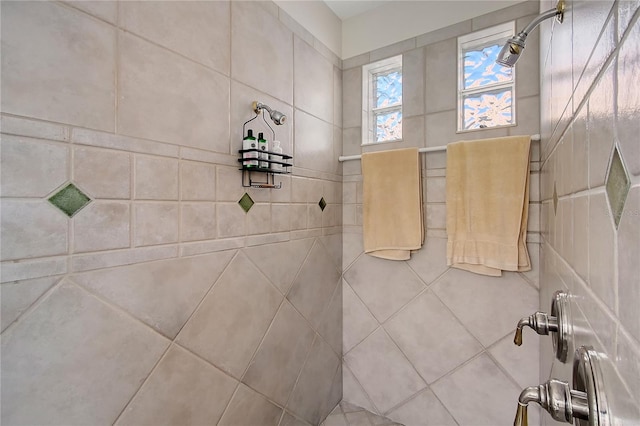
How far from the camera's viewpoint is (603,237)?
13.2 inches

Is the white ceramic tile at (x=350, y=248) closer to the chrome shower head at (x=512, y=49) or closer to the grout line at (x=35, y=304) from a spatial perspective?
the chrome shower head at (x=512, y=49)

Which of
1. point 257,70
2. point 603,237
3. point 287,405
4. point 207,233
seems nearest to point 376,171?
point 257,70

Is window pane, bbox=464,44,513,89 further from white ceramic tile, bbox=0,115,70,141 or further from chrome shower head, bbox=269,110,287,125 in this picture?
white ceramic tile, bbox=0,115,70,141

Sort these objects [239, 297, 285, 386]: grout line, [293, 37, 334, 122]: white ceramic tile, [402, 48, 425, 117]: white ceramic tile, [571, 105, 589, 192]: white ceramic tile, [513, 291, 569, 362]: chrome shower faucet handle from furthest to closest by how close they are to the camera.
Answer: [402, 48, 425, 117]: white ceramic tile, [293, 37, 334, 122]: white ceramic tile, [239, 297, 285, 386]: grout line, [513, 291, 569, 362]: chrome shower faucet handle, [571, 105, 589, 192]: white ceramic tile

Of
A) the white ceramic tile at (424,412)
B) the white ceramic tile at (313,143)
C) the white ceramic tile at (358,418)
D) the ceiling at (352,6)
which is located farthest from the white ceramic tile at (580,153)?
the white ceramic tile at (358,418)

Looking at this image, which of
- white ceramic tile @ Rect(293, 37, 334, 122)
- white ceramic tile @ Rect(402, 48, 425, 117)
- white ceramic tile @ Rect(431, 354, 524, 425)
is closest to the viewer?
white ceramic tile @ Rect(431, 354, 524, 425)

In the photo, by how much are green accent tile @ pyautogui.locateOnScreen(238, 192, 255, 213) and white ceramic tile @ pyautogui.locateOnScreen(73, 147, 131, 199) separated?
0.44 metres

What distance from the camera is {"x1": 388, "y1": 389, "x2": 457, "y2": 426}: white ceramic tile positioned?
164cm

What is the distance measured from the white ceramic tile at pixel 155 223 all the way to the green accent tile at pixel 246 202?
294mm

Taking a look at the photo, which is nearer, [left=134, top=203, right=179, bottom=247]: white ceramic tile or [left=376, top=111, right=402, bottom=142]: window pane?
[left=134, top=203, right=179, bottom=247]: white ceramic tile

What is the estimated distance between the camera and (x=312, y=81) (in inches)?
67.3

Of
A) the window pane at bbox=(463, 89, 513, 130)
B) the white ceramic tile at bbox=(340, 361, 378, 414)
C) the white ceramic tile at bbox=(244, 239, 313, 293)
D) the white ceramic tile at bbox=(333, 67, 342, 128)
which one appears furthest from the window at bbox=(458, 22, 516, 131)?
the white ceramic tile at bbox=(340, 361, 378, 414)

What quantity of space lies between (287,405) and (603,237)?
1.57 metres

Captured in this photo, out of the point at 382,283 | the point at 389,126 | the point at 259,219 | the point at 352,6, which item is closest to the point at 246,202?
the point at 259,219
